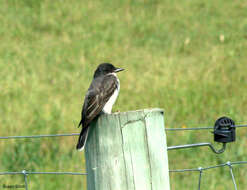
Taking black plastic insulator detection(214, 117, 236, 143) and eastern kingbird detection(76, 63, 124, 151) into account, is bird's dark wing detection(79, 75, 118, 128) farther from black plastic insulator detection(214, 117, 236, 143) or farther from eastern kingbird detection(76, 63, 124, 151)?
black plastic insulator detection(214, 117, 236, 143)

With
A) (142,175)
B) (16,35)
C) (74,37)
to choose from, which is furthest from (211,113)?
(16,35)

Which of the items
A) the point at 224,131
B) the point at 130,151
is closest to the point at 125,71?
the point at 224,131

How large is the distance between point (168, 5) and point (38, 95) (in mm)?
6789

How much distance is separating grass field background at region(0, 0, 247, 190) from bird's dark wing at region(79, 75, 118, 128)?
143 centimetres

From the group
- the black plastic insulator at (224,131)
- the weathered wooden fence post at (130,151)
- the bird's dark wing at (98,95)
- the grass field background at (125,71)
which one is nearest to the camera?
the weathered wooden fence post at (130,151)

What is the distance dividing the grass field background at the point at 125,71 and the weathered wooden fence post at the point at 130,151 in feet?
9.26

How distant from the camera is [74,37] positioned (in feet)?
38.1

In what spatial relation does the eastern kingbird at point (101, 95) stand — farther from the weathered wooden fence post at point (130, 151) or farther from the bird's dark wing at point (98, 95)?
the weathered wooden fence post at point (130, 151)

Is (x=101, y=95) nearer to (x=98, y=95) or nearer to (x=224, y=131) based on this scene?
(x=98, y=95)

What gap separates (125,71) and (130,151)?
6.69 metres

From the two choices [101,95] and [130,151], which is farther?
[101,95]

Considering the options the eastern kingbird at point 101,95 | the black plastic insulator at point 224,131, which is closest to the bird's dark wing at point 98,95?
the eastern kingbird at point 101,95

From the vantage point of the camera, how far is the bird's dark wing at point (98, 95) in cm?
402

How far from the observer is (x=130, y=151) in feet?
8.66
